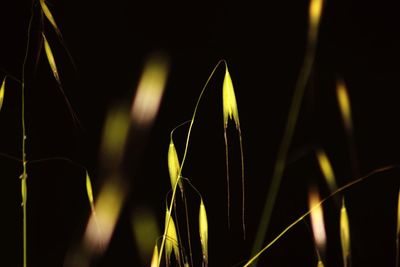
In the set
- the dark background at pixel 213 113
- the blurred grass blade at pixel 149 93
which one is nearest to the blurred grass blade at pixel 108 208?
the blurred grass blade at pixel 149 93

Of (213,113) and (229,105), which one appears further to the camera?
(213,113)

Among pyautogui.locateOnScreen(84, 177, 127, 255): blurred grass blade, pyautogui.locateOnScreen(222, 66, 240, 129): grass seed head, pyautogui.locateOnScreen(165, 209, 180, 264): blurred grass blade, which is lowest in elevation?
pyautogui.locateOnScreen(165, 209, 180, 264): blurred grass blade

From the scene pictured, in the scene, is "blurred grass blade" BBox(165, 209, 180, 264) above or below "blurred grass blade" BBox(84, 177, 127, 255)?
below

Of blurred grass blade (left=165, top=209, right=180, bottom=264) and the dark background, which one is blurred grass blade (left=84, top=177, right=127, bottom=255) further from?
the dark background

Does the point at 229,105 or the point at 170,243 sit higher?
the point at 229,105

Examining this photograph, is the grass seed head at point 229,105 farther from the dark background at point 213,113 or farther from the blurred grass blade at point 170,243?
the dark background at point 213,113

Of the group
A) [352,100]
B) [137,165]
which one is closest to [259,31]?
[352,100]

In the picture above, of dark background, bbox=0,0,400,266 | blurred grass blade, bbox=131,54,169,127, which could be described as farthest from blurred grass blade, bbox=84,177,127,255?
dark background, bbox=0,0,400,266

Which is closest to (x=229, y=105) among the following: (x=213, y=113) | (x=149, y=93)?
(x=149, y=93)

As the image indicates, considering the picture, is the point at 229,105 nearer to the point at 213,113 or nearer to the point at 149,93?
the point at 149,93
